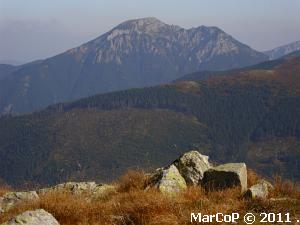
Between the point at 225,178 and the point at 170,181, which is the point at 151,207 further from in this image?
the point at 225,178

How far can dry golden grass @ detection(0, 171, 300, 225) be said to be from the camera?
31.8ft

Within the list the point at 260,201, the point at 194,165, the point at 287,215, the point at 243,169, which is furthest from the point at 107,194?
the point at 287,215

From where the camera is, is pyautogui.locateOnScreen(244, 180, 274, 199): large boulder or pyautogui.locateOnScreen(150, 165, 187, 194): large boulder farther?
pyautogui.locateOnScreen(150, 165, 187, 194): large boulder

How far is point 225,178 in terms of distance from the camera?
13.4 meters

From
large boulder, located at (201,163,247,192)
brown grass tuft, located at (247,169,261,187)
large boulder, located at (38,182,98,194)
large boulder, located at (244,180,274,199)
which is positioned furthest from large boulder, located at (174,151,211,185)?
large boulder, located at (38,182,98,194)

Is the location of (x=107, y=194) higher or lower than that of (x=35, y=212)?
lower

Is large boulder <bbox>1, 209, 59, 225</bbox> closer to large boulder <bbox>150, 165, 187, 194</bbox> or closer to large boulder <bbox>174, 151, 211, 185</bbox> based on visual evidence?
large boulder <bbox>150, 165, 187, 194</bbox>

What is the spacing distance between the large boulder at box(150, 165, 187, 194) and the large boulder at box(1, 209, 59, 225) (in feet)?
12.9

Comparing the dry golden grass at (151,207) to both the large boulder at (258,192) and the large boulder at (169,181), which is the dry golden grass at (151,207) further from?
the large boulder at (169,181)

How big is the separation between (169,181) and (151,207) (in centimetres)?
367

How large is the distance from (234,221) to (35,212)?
4097mm

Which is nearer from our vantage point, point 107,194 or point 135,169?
point 107,194

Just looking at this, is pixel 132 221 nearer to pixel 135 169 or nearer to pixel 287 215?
pixel 287 215

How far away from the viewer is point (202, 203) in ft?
35.4
